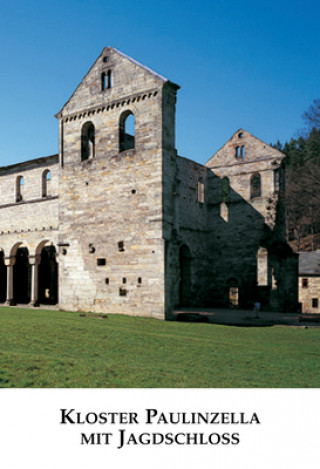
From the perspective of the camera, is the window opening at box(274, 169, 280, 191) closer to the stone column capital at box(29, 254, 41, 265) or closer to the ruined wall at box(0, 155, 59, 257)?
the ruined wall at box(0, 155, 59, 257)

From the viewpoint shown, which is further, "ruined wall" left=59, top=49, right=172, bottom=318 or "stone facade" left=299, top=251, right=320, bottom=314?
"stone facade" left=299, top=251, right=320, bottom=314

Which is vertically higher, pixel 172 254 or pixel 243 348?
pixel 172 254

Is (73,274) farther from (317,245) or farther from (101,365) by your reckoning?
(317,245)

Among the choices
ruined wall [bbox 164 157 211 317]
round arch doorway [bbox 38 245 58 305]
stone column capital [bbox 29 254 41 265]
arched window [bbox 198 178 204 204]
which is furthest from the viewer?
round arch doorway [bbox 38 245 58 305]

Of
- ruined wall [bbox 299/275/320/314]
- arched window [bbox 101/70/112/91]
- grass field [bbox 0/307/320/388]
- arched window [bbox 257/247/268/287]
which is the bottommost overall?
ruined wall [bbox 299/275/320/314]

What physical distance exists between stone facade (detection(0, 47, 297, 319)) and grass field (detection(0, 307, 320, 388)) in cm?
443

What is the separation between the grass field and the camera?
7953 mm

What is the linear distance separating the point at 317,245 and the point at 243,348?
49.1 m

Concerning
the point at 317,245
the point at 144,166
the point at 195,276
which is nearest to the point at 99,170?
the point at 144,166

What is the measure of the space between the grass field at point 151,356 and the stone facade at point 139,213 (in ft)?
14.5

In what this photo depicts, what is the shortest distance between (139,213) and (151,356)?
10397mm

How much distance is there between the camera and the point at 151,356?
1054 centimetres

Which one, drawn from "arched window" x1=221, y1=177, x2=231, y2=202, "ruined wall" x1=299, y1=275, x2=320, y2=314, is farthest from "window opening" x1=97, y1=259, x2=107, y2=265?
"ruined wall" x1=299, y1=275, x2=320, y2=314

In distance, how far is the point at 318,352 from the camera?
12344 millimetres
